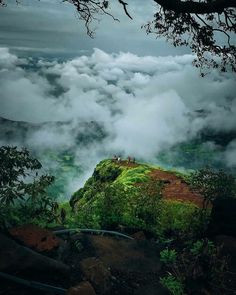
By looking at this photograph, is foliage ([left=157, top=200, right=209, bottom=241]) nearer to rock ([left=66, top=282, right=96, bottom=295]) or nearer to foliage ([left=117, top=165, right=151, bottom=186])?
rock ([left=66, top=282, right=96, bottom=295])

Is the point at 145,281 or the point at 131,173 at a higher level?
the point at 131,173

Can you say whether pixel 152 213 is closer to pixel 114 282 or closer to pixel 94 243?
pixel 94 243

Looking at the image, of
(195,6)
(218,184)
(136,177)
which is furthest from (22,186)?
(136,177)

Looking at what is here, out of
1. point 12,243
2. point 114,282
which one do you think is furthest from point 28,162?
point 114,282

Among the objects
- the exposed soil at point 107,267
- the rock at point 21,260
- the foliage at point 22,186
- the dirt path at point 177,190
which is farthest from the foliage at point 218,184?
the rock at point 21,260

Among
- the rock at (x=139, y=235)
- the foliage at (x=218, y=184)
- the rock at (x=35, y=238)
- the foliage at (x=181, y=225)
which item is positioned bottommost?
the rock at (x=35, y=238)

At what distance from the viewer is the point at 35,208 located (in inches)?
349

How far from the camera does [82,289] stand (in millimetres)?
6258

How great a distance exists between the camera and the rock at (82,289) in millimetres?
6141

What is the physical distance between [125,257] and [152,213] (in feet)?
8.75

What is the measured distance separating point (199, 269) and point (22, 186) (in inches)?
Result: 140

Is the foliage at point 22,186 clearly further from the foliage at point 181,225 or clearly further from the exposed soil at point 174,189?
the exposed soil at point 174,189

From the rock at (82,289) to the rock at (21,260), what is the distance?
487 mm

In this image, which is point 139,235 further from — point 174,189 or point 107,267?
point 174,189
